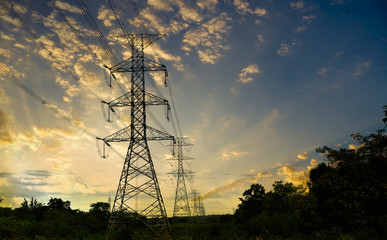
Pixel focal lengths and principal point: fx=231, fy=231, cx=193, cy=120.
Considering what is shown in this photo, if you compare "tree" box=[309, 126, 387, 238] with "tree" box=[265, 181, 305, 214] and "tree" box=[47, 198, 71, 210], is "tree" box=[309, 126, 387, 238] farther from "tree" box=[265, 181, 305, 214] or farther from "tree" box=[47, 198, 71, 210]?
"tree" box=[47, 198, 71, 210]

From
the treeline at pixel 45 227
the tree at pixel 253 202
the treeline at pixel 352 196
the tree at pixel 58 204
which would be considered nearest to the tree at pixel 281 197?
the tree at pixel 253 202

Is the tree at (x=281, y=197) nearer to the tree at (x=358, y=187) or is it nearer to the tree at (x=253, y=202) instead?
the tree at (x=253, y=202)

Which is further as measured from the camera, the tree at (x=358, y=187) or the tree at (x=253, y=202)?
the tree at (x=253, y=202)

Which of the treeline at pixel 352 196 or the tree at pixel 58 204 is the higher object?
the tree at pixel 58 204

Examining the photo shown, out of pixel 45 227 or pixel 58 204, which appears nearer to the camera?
pixel 45 227

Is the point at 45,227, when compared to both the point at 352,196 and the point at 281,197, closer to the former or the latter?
the point at 352,196

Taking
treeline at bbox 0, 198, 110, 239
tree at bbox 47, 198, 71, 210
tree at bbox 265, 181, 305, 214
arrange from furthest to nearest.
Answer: tree at bbox 47, 198, 71, 210 < tree at bbox 265, 181, 305, 214 < treeline at bbox 0, 198, 110, 239

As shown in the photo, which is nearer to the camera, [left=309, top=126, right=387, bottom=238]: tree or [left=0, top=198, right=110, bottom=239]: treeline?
[left=0, top=198, right=110, bottom=239]: treeline

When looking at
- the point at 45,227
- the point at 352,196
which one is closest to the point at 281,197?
the point at 352,196

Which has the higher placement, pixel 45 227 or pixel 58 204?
pixel 58 204

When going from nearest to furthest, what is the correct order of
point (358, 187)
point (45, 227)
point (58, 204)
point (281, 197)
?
point (358, 187) → point (45, 227) → point (281, 197) → point (58, 204)

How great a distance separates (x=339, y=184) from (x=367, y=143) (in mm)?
5659

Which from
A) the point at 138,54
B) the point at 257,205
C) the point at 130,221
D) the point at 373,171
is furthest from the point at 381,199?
the point at 257,205

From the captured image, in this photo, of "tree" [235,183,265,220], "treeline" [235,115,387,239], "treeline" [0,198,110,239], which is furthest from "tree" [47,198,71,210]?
"treeline" [235,115,387,239]
